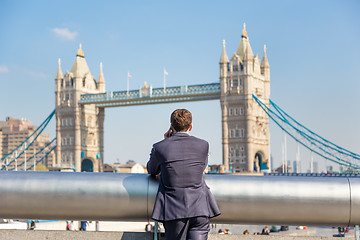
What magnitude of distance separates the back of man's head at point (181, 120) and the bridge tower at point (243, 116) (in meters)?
50.1

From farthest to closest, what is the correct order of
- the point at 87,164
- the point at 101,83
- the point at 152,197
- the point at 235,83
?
the point at 101,83 → the point at 87,164 → the point at 235,83 → the point at 152,197

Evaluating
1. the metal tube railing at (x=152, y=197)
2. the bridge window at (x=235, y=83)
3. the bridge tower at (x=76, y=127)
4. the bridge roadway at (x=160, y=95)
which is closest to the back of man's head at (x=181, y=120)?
the metal tube railing at (x=152, y=197)

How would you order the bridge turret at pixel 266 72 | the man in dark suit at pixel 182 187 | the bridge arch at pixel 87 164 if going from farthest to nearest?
the bridge arch at pixel 87 164
the bridge turret at pixel 266 72
the man in dark suit at pixel 182 187

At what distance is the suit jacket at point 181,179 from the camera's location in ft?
7.75

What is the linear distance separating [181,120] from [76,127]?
2425 inches

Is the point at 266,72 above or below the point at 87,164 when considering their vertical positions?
above

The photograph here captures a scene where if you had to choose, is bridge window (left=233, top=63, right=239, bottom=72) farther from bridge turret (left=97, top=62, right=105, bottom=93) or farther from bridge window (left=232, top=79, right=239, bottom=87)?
bridge turret (left=97, top=62, right=105, bottom=93)

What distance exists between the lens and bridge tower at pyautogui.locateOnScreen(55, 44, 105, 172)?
6319 centimetres

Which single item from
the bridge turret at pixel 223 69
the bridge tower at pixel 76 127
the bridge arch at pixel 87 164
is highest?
the bridge turret at pixel 223 69

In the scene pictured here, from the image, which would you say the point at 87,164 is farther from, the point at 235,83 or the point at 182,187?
the point at 182,187

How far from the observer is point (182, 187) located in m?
2.40

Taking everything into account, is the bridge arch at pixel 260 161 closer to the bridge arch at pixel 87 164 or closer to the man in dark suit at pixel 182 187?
the bridge arch at pixel 87 164

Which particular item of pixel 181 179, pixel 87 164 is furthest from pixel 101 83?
pixel 181 179

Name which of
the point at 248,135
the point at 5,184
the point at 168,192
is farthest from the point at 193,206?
the point at 248,135
